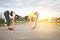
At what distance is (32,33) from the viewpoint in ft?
5.98

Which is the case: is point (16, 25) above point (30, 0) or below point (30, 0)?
below

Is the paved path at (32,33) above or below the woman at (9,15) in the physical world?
below

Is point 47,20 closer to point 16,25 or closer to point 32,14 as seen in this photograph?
point 32,14

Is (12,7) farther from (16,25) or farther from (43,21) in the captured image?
(43,21)

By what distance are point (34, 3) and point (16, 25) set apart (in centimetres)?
34

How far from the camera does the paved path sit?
5.94 feet

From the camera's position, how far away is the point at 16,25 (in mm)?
1845

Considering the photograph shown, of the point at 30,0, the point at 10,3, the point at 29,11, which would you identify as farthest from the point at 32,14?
the point at 10,3

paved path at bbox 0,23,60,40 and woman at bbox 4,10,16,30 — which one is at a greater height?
woman at bbox 4,10,16,30

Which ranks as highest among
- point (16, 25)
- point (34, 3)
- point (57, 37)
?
point (34, 3)

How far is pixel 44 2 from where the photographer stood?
1.83m

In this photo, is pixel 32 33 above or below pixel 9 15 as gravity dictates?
below

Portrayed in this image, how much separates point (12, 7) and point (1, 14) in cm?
16

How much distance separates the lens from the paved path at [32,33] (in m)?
1.81
